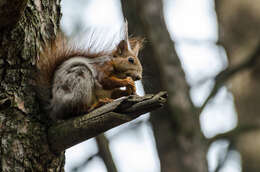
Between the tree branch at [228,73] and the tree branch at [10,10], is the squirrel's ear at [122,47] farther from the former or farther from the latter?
the tree branch at [228,73]

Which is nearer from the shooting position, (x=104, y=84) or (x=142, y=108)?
(x=142, y=108)

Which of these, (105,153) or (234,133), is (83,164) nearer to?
(105,153)

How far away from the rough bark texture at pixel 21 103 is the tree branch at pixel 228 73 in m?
1.81

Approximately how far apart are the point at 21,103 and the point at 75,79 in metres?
0.32

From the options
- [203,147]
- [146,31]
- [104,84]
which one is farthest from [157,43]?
[104,84]

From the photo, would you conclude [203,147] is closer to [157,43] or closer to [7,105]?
[157,43]

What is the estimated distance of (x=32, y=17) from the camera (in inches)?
70.7

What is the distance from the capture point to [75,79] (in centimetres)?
192

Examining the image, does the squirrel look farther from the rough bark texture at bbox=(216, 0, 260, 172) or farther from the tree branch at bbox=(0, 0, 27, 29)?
the rough bark texture at bbox=(216, 0, 260, 172)

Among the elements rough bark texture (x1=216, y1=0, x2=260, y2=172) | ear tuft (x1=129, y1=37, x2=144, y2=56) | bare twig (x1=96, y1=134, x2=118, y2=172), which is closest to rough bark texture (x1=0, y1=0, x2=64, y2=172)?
ear tuft (x1=129, y1=37, x2=144, y2=56)

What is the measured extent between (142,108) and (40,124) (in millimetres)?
513

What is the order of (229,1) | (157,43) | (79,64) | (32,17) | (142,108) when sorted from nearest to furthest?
(142,108), (32,17), (79,64), (157,43), (229,1)

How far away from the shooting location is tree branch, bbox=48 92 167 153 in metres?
1.44

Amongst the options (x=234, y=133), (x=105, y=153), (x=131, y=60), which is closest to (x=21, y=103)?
(x=131, y=60)
